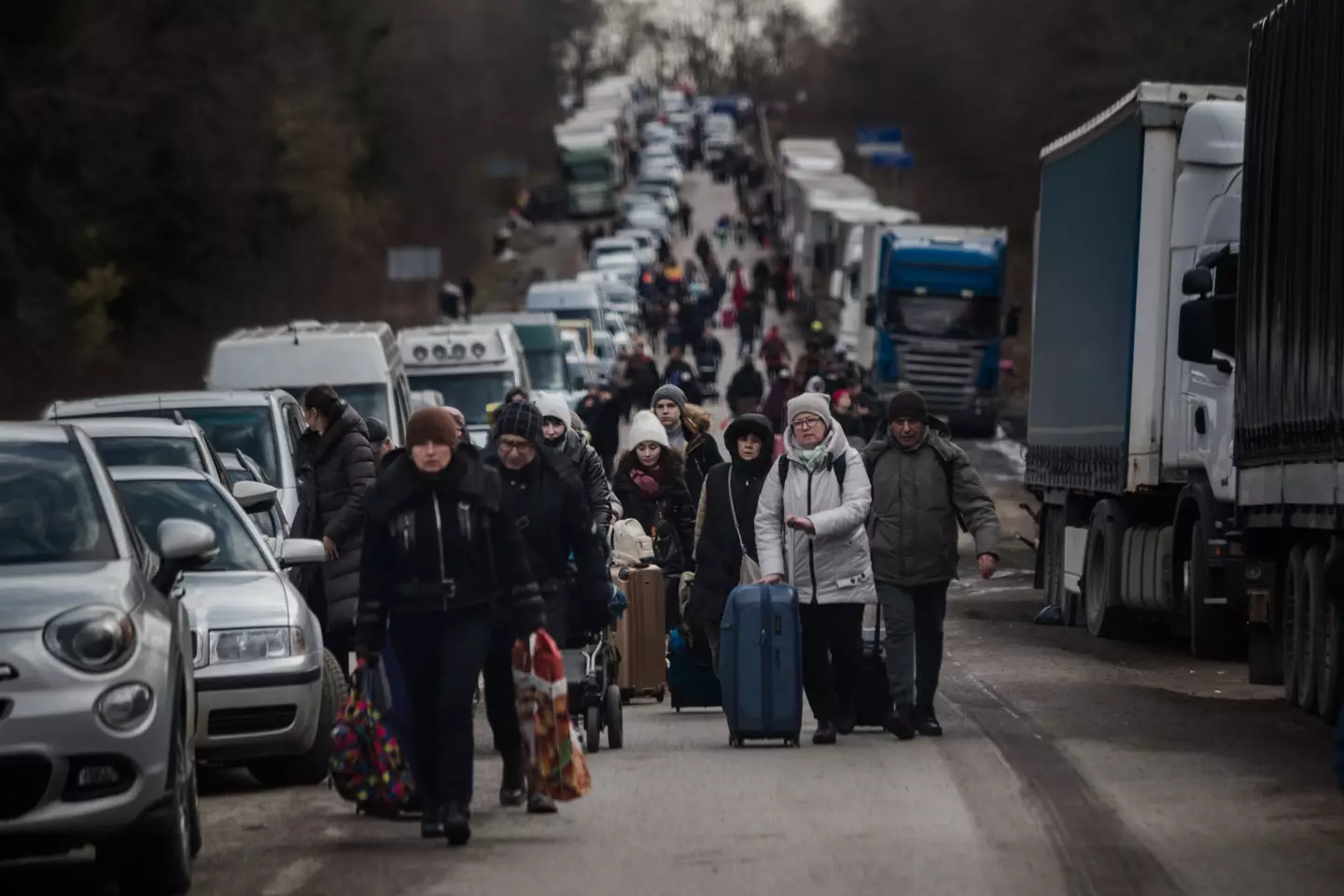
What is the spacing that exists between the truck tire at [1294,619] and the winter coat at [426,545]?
6.12 metres

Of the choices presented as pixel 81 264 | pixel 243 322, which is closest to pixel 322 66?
pixel 243 322

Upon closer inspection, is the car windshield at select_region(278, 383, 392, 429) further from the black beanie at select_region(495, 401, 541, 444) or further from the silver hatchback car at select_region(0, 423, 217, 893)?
the silver hatchback car at select_region(0, 423, 217, 893)

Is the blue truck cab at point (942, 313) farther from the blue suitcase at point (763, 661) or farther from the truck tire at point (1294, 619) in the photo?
the blue suitcase at point (763, 661)

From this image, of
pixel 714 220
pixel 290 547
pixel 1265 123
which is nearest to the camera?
pixel 290 547

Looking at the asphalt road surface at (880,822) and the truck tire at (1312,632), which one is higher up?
the truck tire at (1312,632)

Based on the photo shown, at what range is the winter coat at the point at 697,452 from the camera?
1784cm

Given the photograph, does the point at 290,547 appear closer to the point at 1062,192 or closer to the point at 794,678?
the point at 794,678

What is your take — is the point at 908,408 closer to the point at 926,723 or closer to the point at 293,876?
the point at 926,723

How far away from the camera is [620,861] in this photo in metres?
10.1

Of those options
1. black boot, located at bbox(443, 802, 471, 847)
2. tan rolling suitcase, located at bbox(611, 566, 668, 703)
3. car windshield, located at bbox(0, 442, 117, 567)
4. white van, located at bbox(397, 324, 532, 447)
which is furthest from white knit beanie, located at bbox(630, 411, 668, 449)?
white van, located at bbox(397, 324, 532, 447)

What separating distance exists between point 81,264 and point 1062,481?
33.1m

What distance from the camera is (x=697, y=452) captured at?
18.0 meters

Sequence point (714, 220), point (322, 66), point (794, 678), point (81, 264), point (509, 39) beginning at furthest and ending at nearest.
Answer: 1. point (509, 39)
2. point (714, 220)
3. point (322, 66)
4. point (81, 264)
5. point (794, 678)

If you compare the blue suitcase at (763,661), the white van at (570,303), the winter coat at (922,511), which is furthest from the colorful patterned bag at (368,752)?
the white van at (570,303)
